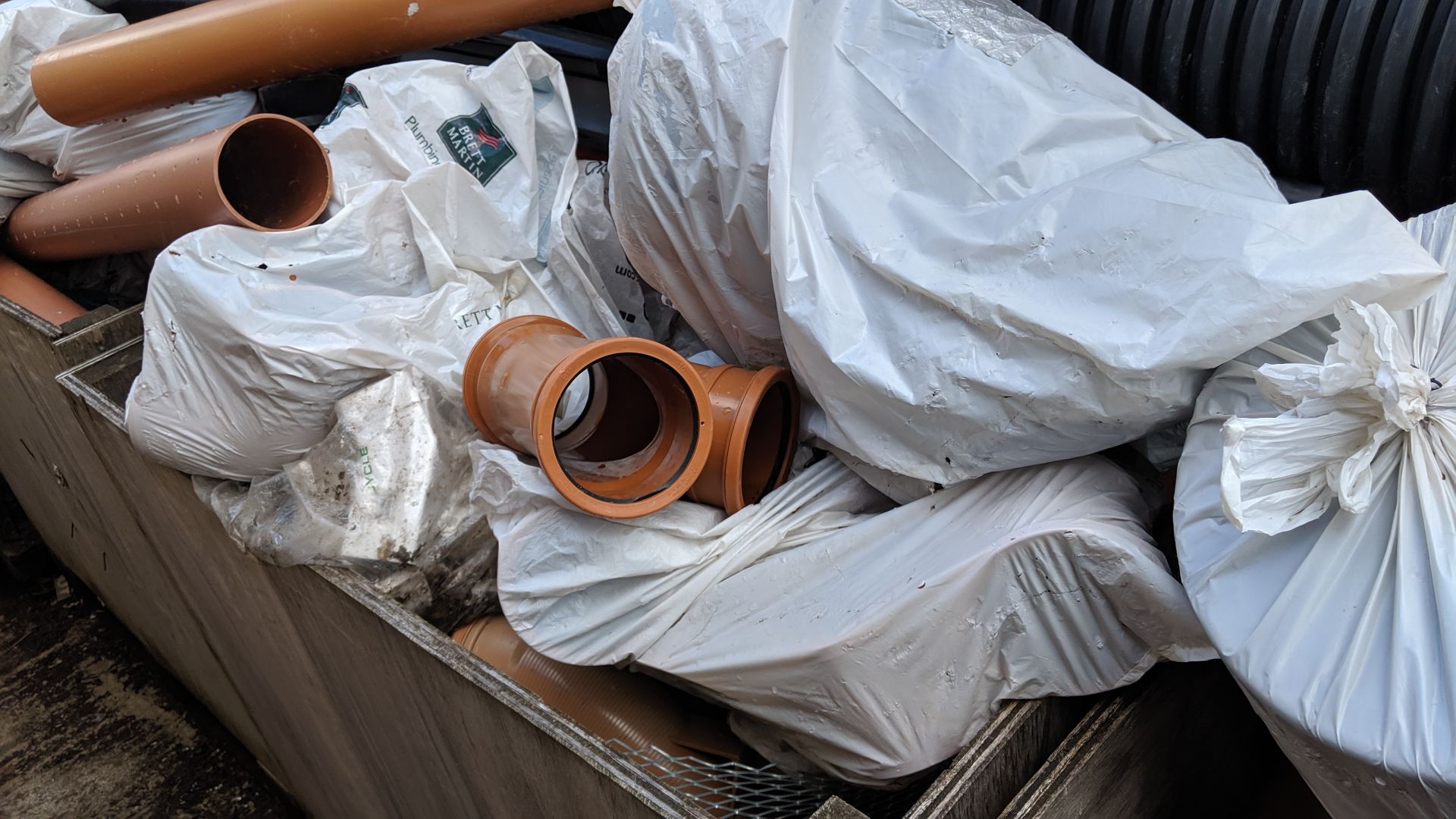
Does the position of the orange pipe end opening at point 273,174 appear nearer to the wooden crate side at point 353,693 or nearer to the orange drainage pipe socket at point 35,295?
the wooden crate side at point 353,693

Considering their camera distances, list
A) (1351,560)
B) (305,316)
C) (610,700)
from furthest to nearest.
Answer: (305,316) → (610,700) → (1351,560)

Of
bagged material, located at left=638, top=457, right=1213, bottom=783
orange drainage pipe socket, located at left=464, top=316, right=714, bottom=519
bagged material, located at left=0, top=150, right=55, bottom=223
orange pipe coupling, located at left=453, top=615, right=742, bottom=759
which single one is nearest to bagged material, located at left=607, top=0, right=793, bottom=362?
orange drainage pipe socket, located at left=464, top=316, right=714, bottom=519

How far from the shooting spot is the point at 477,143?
1.96 m

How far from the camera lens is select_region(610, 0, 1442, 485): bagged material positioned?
1060 mm

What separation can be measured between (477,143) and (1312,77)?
138cm

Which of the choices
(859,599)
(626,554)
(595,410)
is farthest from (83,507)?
(859,599)

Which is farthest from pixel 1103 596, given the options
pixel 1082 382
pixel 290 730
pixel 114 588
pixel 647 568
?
pixel 114 588

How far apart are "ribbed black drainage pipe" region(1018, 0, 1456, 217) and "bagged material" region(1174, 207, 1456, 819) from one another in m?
0.62

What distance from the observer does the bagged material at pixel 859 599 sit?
3.83 feet

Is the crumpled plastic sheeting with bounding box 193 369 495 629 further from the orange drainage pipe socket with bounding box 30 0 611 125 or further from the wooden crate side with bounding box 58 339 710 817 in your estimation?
the orange drainage pipe socket with bounding box 30 0 611 125

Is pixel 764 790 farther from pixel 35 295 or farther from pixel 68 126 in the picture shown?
pixel 35 295

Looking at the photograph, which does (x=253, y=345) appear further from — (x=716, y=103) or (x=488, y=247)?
(x=716, y=103)

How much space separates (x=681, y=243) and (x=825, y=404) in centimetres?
35

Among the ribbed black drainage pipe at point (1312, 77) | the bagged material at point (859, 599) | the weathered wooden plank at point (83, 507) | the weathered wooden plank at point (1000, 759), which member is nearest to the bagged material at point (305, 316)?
the bagged material at point (859, 599)
